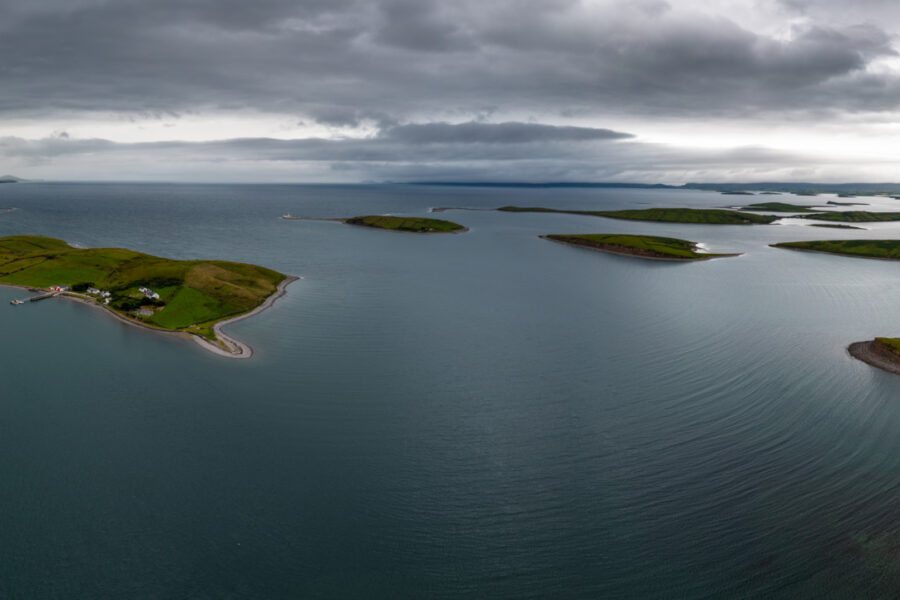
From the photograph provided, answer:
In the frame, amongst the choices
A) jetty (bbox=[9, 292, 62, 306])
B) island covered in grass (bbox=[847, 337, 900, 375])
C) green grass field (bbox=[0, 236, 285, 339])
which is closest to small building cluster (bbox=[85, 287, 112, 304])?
green grass field (bbox=[0, 236, 285, 339])

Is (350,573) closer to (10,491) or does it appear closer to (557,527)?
(557,527)

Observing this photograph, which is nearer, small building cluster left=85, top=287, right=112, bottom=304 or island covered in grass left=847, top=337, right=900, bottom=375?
island covered in grass left=847, top=337, right=900, bottom=375

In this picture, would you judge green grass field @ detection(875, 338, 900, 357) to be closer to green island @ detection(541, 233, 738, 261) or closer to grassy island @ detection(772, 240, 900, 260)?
green island @ detection(541, 233, 738, 261)

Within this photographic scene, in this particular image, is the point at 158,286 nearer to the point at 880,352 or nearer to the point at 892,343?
the point at 880,352

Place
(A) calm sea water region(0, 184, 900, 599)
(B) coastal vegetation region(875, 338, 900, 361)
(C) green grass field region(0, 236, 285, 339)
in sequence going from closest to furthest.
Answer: (A) calm sea water region(0, 184, 900, 599) < (B) coastal vegetation region(875, 338, 900, 361) < (C) green grass field region(0, 236, 285, 339)

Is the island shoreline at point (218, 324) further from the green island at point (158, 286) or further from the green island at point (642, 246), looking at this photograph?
the green island at point (642, 246)

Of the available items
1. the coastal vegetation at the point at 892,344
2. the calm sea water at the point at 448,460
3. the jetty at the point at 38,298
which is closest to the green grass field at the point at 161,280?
the calm sea water at the point at 448,460
